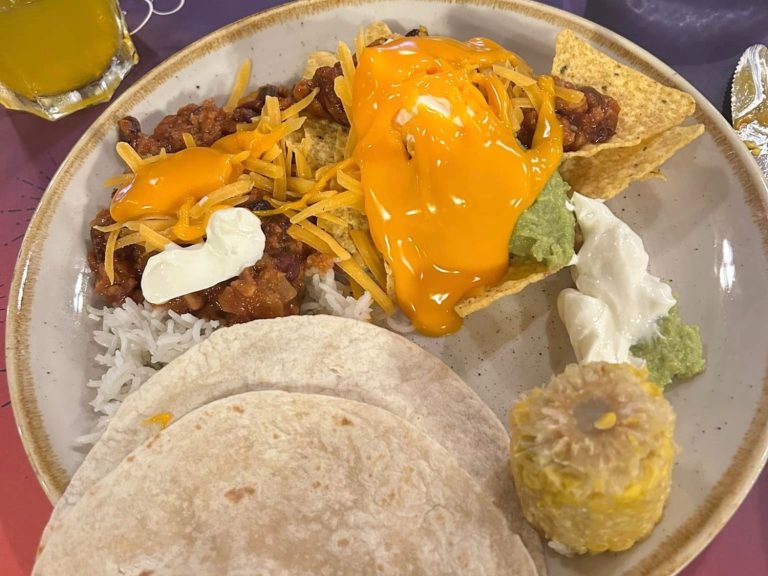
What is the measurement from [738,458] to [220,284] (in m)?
1.76

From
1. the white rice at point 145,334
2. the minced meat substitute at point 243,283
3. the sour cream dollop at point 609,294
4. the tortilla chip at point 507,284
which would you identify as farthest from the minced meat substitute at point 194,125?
the sour cream dollop at point 609,294

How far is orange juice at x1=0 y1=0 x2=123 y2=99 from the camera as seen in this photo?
258 cm

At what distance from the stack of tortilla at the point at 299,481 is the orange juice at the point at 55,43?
5.08ft

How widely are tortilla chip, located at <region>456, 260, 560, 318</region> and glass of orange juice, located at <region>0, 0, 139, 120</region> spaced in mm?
1913

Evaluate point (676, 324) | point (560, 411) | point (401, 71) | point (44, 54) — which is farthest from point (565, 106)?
point (44, 54)

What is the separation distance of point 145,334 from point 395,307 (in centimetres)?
91

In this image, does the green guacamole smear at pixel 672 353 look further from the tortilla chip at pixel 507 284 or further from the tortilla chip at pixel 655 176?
the tortilla chip at pixel 655 176

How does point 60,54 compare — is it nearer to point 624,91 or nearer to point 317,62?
point 317,62

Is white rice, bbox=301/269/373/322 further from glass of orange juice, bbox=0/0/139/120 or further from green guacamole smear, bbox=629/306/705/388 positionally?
glass of orange juice, bbox=0/0/139/120

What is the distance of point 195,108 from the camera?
2.68m

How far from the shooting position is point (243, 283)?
230 cm

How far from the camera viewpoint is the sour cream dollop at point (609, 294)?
217 cm

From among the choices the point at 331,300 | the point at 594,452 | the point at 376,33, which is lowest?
the point at 331,300

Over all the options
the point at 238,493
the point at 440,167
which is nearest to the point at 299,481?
the point at 238,493
